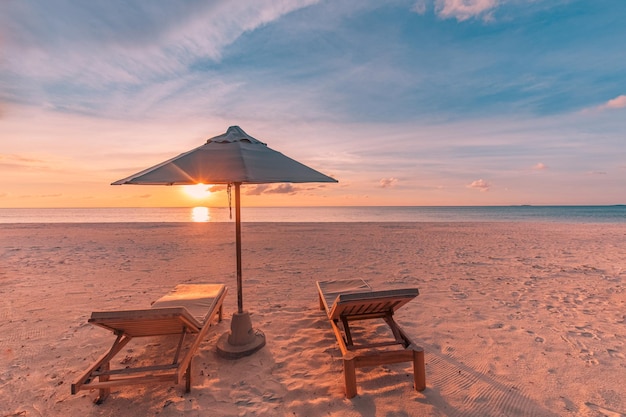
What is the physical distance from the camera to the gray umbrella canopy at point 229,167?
3.12 metres

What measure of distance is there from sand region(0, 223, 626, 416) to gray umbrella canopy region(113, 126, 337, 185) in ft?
7.01

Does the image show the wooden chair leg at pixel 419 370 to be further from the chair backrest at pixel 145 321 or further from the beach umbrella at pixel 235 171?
the chair backrest at pixel 145 321

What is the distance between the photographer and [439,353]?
152 inches

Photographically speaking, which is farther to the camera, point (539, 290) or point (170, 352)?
point (539, 290)

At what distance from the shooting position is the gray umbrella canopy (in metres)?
3.12

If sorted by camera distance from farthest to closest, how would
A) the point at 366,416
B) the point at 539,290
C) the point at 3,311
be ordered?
the point at 539,290, the point at 3,311, the point at 366,416

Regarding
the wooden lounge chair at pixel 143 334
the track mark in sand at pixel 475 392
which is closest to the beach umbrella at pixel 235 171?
the wooden lounge chair at pixel 143 334

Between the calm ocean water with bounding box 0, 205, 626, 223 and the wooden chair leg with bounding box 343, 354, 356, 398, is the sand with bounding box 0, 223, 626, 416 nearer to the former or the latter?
the wooden chair leg with bounding box 343, 354, 356, 398

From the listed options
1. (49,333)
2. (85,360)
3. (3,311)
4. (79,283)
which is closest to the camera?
(85,360)

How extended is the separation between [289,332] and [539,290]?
5.32 meters

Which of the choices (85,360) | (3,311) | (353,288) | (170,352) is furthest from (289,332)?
(3,311)

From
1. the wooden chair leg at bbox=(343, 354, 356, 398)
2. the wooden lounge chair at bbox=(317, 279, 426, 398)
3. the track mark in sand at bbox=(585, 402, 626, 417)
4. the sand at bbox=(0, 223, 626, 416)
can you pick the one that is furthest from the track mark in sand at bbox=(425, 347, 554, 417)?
the wooden chair leg at bbox=(343, 354, 356, 398)

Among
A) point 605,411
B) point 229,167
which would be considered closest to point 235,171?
point 229,167

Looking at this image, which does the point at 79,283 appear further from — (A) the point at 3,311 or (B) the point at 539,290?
(B) the point at 539,290
